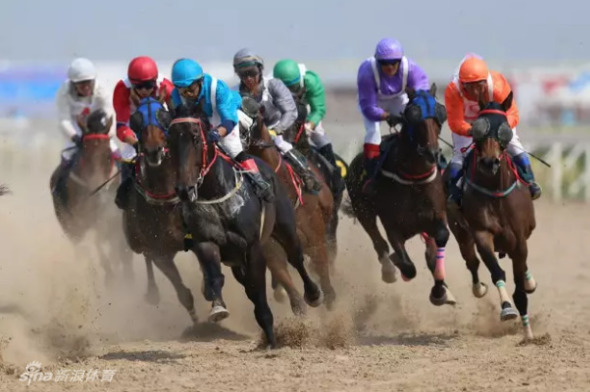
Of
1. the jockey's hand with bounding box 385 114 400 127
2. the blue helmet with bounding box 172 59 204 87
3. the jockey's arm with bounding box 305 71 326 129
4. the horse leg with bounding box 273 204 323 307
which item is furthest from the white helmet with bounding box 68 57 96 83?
the blue helmet with bounding box 172 59 204 87

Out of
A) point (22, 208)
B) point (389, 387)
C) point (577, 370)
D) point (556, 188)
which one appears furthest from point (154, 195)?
point (556, 188)

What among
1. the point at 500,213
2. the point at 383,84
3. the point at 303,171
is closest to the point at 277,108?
the point at 303,171

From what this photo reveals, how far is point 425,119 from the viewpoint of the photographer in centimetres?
1080

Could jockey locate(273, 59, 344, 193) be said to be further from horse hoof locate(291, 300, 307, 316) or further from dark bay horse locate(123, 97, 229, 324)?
dark bay horse locate(123, 97, 229, 324)

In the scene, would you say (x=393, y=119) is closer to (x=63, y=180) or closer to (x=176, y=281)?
(x=176, y=281)

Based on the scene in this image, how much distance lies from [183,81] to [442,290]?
3.29 m

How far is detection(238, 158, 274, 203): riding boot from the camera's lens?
10.0 metres

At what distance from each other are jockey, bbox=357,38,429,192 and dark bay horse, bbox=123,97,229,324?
2112 millimetres

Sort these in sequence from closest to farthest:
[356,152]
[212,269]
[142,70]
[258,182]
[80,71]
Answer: [212,269] < [258,182] < [142,70] < [80,71] < [356,152]

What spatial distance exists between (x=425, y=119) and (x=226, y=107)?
1909 mm

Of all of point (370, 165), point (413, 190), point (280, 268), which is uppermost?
point (370, 165)

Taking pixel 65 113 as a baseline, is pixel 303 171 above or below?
below

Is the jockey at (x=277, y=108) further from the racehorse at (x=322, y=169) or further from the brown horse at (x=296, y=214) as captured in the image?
the racehorse at (x=322, y=169)

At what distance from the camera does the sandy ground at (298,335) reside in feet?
28.7
